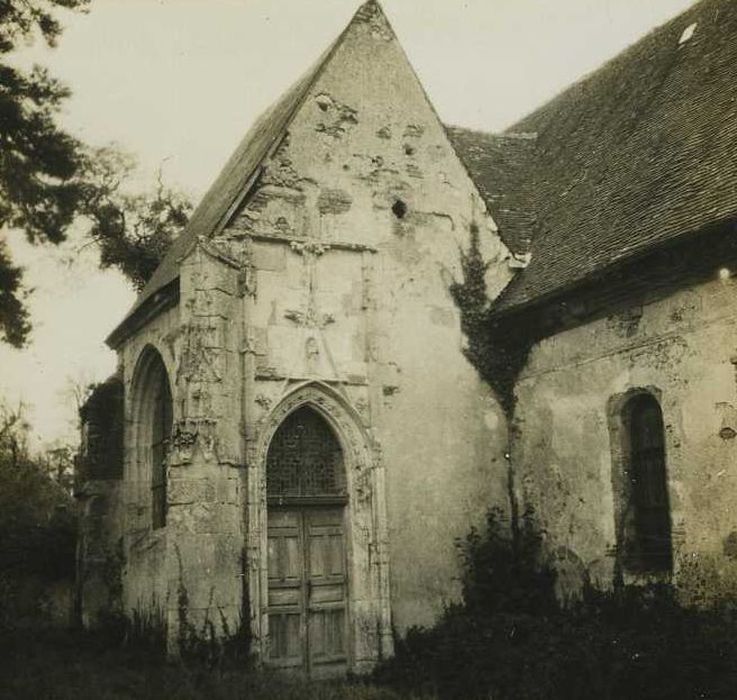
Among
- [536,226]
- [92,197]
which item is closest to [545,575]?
[536,226]

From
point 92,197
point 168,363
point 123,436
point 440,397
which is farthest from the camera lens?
point 92,197

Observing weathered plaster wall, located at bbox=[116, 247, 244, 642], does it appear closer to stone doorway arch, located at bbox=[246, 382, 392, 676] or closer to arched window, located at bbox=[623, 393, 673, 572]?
stone doorway arch, located at bbox=[246, 382, 392, 676]

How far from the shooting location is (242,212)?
39.5ft

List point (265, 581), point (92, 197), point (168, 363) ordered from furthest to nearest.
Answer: point (92, 197), point (168, 363), point (265, 581)

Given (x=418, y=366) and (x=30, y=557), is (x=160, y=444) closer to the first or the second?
(x=418, y=366)

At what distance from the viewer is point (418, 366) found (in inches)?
503

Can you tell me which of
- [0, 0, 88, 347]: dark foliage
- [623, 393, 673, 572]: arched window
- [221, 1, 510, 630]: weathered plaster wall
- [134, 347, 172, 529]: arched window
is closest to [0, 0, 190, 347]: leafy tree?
[0, 0, 88, 347]: dark foliage

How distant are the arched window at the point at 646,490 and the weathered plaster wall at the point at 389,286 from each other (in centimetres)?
234

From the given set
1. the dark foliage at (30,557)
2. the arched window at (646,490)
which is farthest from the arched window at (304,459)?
the dark foliage at (30,557)

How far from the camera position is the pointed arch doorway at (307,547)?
1162 cm

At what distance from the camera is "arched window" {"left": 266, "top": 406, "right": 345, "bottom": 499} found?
12.0 meters

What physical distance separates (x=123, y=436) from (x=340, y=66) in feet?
23.7

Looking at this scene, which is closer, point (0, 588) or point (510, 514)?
point (510, 514)

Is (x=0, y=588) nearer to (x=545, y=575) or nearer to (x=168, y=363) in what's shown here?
(x=168, y=363)
